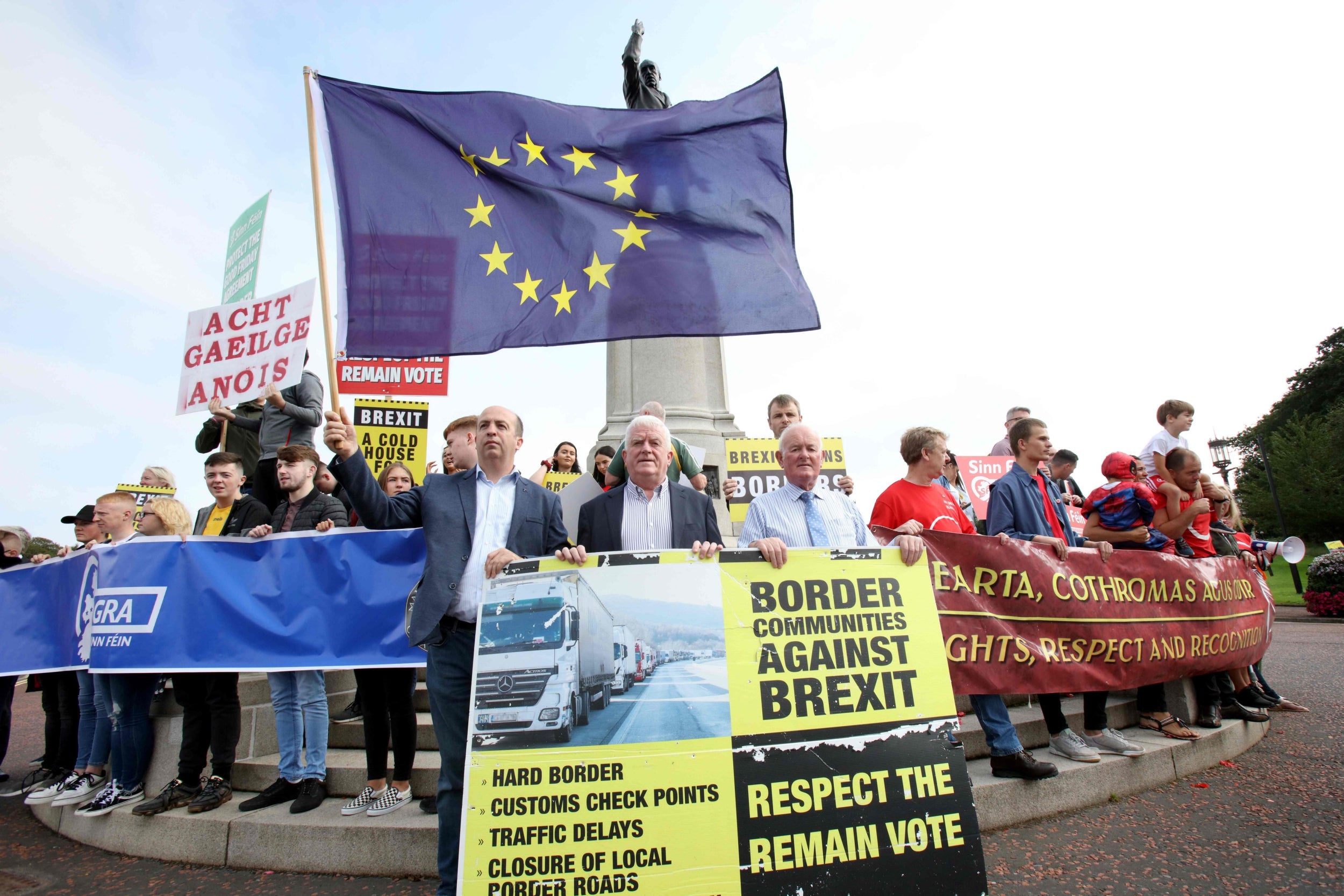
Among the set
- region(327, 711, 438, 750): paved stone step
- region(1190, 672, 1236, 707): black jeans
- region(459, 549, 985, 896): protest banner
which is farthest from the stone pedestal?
region(459, 549, 985, 896): protest banner

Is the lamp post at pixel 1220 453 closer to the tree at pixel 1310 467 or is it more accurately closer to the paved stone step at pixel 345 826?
the tree at pixel 1310 467

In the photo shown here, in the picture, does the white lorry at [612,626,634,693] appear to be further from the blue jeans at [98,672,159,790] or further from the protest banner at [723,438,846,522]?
the protest banner at [723,438,846,522]

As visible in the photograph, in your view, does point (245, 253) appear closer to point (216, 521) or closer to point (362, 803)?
point (216, 521)

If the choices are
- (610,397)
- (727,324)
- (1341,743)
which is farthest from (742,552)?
(610,397)

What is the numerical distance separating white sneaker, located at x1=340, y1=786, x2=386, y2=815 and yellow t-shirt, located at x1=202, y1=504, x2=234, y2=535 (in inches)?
106

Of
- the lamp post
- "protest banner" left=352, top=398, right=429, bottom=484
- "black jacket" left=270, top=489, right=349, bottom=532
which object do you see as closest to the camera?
"black jacket" left=270, top=489, right=349, bottom=532

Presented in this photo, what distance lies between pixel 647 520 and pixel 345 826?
89.0 inches

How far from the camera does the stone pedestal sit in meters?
9.50

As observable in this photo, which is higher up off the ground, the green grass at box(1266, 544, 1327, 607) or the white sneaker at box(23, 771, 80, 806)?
the green grass at box(1266, 544, 1327, 607)

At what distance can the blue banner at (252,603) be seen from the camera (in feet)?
14.4

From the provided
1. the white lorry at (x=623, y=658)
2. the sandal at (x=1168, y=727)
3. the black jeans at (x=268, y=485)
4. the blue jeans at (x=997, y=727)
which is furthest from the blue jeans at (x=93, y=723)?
the sandal at (x=1168, y=727)

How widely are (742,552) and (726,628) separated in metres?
0.32

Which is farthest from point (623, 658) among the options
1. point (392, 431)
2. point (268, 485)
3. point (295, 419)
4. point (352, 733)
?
point (392, 431)

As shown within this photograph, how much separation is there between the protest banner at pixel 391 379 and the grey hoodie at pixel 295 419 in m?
2.81
